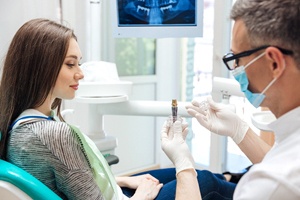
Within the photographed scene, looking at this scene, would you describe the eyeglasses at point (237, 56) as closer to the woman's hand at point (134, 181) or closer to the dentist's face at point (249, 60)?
the dentist's face at point (249, 60)

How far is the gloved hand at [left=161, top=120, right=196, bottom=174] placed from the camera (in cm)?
138

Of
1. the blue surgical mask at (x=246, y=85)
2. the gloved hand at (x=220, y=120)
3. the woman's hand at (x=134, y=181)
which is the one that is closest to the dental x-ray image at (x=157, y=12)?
the gloved hand at (x=220, y=120)

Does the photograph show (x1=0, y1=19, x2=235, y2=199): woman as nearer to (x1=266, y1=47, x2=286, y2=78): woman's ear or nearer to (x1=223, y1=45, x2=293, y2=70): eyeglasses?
(x1=223, y1=45, x2=293, y2=70): eyeglasses

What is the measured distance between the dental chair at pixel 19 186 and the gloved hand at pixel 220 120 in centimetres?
69

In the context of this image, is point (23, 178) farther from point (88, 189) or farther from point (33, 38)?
point (33, 38)

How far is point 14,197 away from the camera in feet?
3.67

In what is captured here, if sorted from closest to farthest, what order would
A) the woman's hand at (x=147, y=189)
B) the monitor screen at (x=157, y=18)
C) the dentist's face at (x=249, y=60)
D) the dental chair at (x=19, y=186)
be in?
the dentist's face at (x=249, y=60), the dental chair at (x=19, y=186), the woman's hand at (x=147, y=189), the monitor screen at (x=157, y=18)

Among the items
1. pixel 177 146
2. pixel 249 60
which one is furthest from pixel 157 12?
pixel 249 60

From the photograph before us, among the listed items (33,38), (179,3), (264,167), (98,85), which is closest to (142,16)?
(179,3)

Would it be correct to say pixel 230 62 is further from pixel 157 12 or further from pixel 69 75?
pixel 157 12

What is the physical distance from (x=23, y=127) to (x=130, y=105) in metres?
0.83

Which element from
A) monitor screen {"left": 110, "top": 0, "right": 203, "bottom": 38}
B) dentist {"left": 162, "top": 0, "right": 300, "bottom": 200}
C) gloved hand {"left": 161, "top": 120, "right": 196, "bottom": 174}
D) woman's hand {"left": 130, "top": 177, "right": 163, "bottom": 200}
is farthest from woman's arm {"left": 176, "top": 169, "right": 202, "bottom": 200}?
monitor screen {"left": 110, "top": 0, "right": 203, "bottom": 38}

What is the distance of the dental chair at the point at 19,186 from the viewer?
3.66 ft

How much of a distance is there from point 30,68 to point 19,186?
1.32ft
